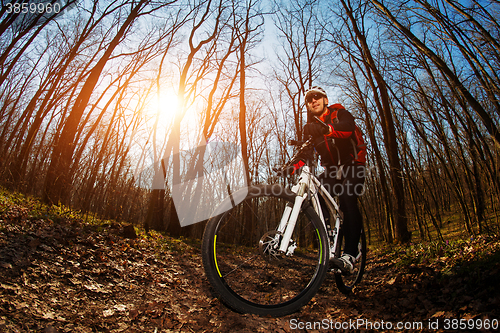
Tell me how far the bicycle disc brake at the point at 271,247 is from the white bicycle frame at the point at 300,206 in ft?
0.14

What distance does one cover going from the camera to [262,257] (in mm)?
2158

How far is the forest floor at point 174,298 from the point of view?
5.39 feet

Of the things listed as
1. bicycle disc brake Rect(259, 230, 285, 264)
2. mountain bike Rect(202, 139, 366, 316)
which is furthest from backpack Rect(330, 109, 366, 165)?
bicycle disc brake Rect(259, 230, 285, 264)

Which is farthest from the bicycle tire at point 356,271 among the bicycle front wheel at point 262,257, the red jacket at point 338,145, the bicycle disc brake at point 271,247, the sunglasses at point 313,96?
the sunglasses at point 313,96

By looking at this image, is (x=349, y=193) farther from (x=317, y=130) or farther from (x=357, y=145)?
(x=317, y=130)

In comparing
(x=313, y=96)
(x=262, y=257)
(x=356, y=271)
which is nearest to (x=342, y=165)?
(x=313, y=96)

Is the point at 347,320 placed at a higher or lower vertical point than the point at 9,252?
lower

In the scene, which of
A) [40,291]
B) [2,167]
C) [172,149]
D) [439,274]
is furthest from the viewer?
[172,149]

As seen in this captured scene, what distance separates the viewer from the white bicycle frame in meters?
2.15

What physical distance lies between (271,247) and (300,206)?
1.64ft

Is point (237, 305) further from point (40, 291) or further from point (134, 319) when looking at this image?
point (40, 291)

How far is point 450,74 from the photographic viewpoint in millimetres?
4617

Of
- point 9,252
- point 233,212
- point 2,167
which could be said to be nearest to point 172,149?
point 2,167

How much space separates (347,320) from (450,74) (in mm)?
5290
